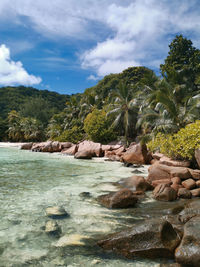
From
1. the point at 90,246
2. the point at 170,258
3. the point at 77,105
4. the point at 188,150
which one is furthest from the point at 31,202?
the point at 77,105

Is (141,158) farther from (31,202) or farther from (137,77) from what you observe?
(137,77)

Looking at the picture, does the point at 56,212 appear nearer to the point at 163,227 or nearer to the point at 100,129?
the point at 163,227

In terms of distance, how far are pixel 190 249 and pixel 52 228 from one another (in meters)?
2.51

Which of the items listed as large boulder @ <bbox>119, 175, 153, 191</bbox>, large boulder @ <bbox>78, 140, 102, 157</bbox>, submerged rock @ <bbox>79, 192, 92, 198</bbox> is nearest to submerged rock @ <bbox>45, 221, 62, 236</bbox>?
submerged rock @ <bbox>79, 192, 92, 198</bbox>

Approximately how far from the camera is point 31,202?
6004mm

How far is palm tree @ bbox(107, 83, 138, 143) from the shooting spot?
2545 cm

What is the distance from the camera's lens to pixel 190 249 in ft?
9.78

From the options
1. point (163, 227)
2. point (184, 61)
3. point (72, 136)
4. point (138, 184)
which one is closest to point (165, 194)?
point (138, 184)

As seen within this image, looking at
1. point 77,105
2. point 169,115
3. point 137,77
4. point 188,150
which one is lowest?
point 188,150

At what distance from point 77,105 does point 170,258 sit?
37467 millimetres

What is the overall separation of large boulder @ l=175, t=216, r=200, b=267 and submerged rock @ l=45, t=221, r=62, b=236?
2.13 meters

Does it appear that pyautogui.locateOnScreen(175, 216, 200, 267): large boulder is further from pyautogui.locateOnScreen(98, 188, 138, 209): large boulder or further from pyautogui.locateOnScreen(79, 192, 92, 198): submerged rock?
pyautogui.locateOnScreen(79, 192, 92, 198): submerged rock

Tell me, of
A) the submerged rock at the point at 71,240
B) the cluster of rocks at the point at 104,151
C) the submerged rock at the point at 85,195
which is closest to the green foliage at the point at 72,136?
the cluster of rocks at the point at 104,151

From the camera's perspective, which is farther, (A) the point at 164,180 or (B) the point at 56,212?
(A) the point at 164,180
